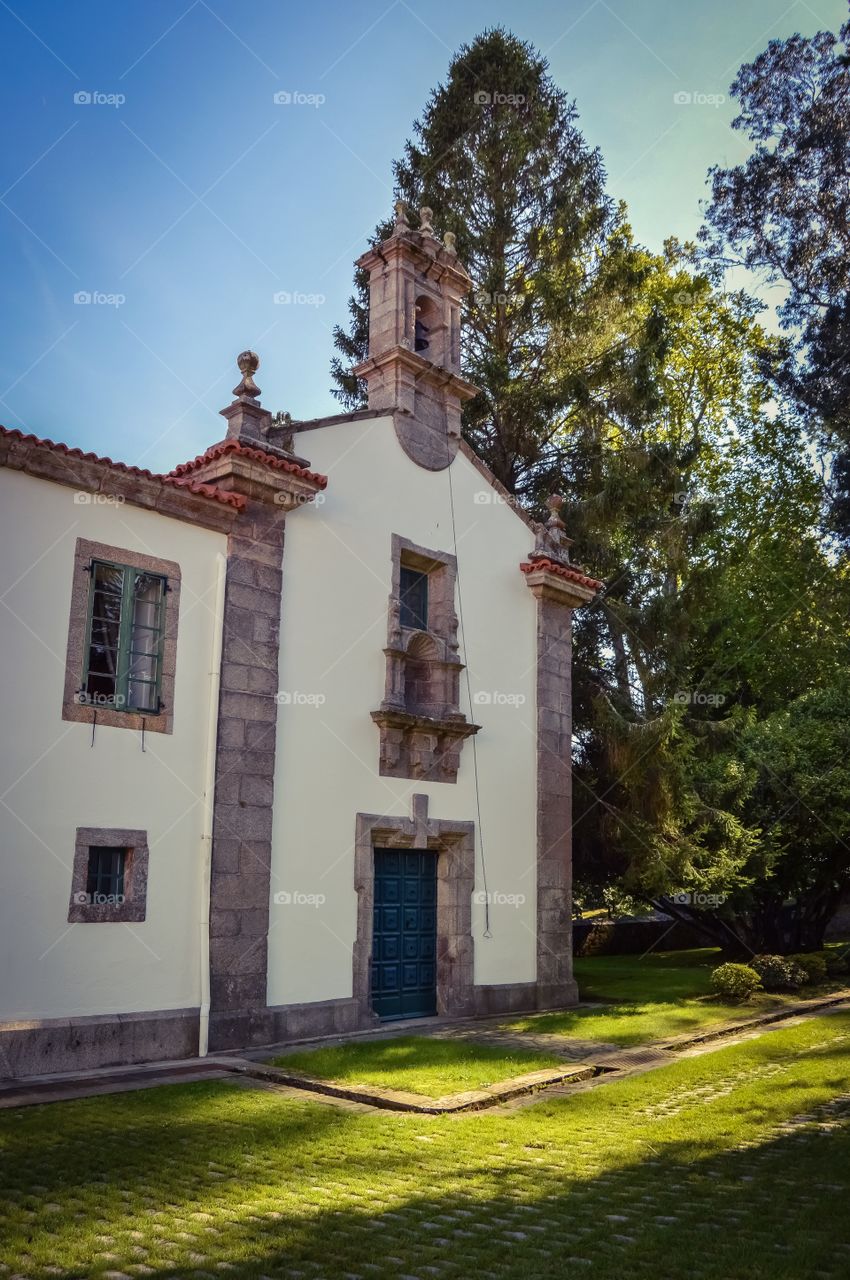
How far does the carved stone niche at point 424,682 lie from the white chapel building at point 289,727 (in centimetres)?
4

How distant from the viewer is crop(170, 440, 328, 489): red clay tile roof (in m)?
10.8

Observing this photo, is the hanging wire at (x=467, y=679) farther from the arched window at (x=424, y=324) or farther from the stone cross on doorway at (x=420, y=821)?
the arched window at (x=424, y=324)

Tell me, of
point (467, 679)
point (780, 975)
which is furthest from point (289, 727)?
point (780, 975)

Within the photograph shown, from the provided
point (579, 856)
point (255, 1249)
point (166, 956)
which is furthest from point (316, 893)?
point (579, 856)

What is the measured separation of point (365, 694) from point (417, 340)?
215 inches

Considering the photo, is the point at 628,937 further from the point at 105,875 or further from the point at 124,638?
the point at 124,638

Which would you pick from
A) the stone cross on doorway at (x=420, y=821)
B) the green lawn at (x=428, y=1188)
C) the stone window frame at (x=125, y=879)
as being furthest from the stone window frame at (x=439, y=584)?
the green lawn at (x=428, y=1188)

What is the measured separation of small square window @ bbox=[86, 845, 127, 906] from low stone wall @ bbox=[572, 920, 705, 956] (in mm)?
16230

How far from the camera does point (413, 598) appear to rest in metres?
13.6

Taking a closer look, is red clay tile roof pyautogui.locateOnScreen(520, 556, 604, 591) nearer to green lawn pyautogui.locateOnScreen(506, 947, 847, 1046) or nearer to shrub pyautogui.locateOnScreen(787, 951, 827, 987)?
green lawn pyautogui.locateOnScreen(506, 947, 847, 1046)

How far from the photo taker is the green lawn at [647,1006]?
A: 38.6 feet

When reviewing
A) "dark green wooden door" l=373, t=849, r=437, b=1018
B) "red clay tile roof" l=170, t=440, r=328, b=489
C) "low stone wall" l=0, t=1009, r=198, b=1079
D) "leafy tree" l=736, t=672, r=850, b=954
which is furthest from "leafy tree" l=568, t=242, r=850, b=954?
"low stone wall" l=0, t=1009, r=198, b=1079

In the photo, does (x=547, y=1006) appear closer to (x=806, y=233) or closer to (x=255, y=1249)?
(x=255, y=1249)

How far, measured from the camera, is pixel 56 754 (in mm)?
9094
